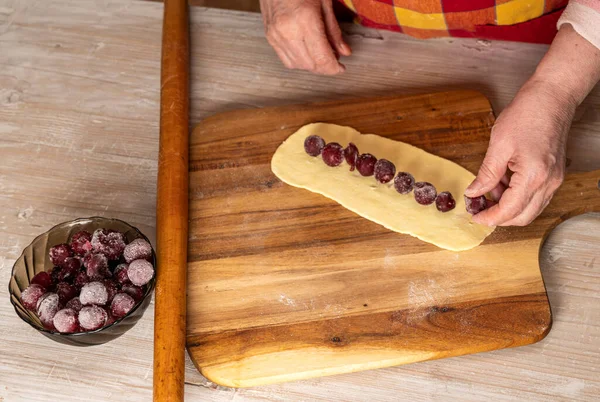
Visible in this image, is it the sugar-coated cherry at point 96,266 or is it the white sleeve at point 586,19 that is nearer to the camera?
the sugar-coated cherry at point 96,266

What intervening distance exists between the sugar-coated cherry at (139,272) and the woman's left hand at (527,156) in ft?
2.12

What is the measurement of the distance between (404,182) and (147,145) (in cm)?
62

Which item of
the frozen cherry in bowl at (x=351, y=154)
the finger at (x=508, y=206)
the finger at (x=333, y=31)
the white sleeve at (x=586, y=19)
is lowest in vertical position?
the frozen cherry in bowl at (x=351, y=154)

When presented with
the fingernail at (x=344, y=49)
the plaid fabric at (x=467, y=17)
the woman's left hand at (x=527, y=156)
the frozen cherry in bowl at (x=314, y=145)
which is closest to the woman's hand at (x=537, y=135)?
the woman's left hand at (x=527, y=156)

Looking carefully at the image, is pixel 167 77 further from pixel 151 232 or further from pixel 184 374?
pixel 184 374

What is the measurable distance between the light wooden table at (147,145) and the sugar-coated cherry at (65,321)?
0.19 m

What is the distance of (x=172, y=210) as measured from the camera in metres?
1.31

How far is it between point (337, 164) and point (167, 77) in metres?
0.46

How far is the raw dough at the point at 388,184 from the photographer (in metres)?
1.34

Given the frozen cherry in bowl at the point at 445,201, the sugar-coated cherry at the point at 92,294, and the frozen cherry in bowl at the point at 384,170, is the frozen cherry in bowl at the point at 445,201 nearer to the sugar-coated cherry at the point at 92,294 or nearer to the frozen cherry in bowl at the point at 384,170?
the frozen cherry in bowl at the point at 384,170

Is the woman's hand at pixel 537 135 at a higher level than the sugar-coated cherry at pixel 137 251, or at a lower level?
higher

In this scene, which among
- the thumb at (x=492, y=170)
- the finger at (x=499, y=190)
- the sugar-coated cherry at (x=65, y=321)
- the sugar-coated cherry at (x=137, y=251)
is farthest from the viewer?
the finger at (x=499, y=190)

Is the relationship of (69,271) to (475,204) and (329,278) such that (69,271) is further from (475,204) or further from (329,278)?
(475,204)

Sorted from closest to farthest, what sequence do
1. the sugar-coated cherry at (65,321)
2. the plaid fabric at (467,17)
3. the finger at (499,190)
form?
the sugar-coated cherry at (65,321) → the finger at (499,190) → the plaid fabric at (467,17)
